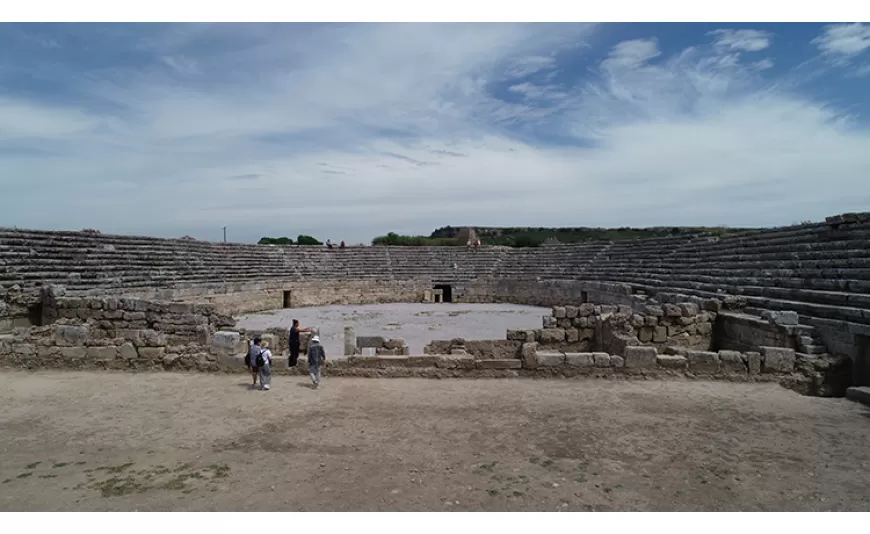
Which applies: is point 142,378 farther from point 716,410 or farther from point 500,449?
point 716,410

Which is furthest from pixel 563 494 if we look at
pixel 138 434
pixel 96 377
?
pixel 96 377

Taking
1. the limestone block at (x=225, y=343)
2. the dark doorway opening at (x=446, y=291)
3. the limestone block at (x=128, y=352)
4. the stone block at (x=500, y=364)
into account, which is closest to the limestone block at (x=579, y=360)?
the stone block at (x=500, y=364)

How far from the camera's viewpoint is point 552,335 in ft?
36.3

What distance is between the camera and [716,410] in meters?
6.97

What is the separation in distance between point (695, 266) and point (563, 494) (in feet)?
59.0

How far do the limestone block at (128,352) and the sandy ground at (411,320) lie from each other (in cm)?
432

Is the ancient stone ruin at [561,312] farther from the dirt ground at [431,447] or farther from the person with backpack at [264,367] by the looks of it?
the person with backpack at [264,367]

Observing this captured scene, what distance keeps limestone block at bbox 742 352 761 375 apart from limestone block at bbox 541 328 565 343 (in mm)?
3562

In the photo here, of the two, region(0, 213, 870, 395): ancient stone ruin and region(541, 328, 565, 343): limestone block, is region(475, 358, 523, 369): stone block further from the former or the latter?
region(541, 328, 565, 343): limestone block

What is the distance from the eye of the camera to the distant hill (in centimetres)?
4822

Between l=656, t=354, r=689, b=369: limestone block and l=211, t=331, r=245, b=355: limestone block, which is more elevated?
l=211, t=331, r=245, b=355: limestone block

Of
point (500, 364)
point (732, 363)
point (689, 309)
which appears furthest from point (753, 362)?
point (500, 364)

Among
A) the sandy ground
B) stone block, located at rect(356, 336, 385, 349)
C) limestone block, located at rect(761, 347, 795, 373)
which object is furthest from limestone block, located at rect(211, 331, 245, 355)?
limestone block, located at rect(761, 347, 795, 373)

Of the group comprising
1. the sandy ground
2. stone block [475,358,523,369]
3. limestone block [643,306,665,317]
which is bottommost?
the sandy ground
